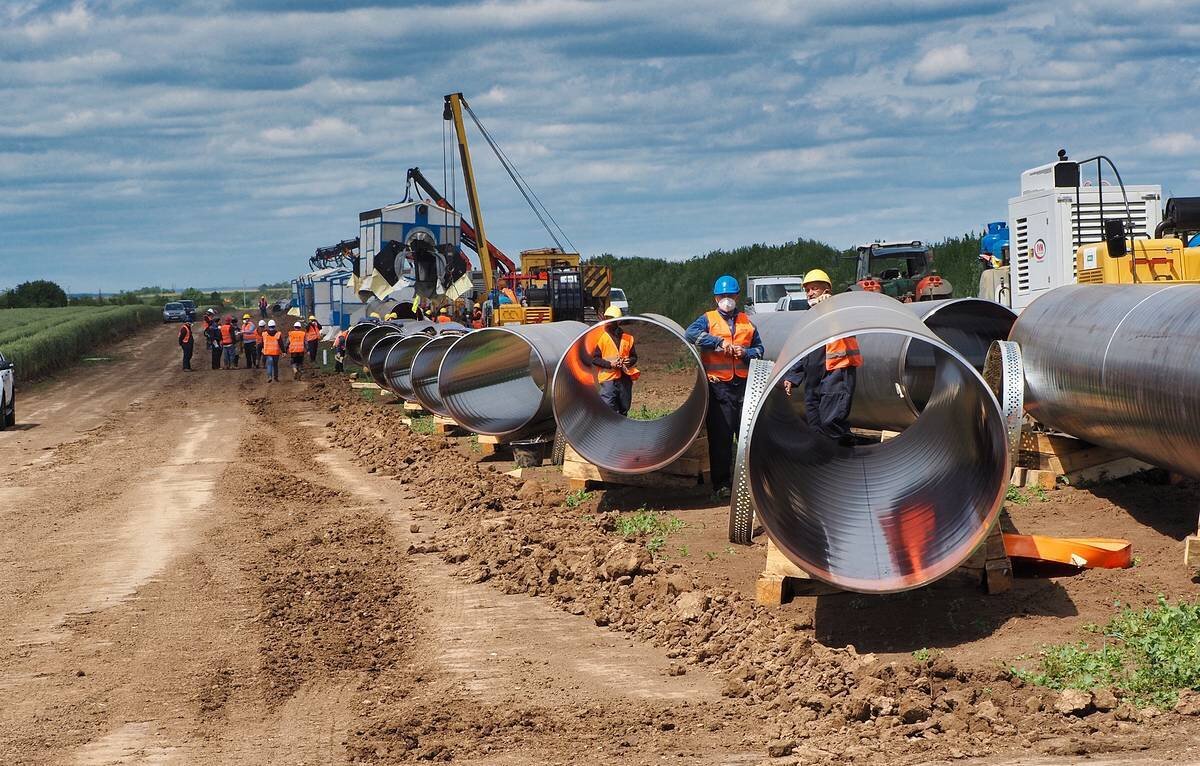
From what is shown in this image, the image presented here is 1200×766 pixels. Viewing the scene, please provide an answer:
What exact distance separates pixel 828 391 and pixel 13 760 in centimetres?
635

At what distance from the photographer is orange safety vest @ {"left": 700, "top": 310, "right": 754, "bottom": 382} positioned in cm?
1080

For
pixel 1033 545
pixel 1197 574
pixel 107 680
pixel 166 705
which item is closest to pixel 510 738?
pixel 166 705

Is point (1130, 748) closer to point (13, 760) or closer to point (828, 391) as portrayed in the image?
point (13, 760)

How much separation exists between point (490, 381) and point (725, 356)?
26.8 feet

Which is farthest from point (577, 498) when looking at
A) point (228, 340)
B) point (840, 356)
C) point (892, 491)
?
point (228, 340)

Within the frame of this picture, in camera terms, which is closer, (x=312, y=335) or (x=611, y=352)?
(x=611, y=352)

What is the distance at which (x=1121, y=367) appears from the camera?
28.1 feet

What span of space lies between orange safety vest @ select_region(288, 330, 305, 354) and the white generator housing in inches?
797

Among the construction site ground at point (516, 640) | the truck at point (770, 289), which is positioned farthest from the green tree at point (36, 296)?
the construction site ground at point (516, 640)

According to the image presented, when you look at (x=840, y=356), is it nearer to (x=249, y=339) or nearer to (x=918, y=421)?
(x=918, y=421)

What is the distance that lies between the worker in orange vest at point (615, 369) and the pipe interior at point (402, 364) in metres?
9.07

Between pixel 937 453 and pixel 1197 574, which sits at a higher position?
pixel 937 453

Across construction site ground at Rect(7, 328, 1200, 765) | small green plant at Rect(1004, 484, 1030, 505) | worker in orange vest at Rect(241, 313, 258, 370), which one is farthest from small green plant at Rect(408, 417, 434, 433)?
worker in orange vest at Rect(241, 313, 258, 370)

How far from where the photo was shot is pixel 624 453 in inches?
477
